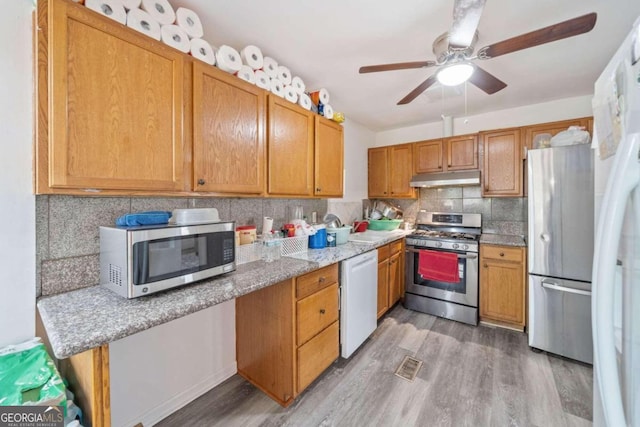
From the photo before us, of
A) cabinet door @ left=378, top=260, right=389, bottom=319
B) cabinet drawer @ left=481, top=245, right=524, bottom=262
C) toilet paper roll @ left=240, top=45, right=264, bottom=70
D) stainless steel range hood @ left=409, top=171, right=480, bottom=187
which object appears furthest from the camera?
stainless steel range hood @ left=409, top=171, right=480, bottom=187

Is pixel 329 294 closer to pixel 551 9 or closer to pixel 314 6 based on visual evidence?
pixel 314 6

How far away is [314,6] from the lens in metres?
1.46

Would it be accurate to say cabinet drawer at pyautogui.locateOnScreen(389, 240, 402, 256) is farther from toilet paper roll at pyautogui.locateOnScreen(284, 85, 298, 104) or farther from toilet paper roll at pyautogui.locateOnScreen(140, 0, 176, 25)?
toilet paper roll at pyautogui.locateOnScreen(140, 0, 176, 25)

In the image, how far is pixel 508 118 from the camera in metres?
3.08

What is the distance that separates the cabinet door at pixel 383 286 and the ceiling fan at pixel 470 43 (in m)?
1.65

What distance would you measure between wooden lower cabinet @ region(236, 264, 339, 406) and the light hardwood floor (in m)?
0.13

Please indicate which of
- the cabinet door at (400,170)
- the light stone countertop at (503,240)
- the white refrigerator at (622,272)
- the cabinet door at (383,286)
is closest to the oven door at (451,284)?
the light stone countertop at (503,240)

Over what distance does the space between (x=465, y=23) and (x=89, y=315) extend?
6.89ft

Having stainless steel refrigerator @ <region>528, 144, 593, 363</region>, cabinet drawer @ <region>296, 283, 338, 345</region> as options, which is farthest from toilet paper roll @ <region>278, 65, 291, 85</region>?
stainless steel refrigerator @ <region>528, 144, 593, 363</region>

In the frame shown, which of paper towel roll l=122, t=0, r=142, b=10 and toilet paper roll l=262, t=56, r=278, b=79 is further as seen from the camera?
toilet paper roll l=262, t=56, r=278, b=79

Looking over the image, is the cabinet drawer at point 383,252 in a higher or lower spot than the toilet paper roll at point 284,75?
lower

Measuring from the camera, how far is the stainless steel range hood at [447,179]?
117 inches

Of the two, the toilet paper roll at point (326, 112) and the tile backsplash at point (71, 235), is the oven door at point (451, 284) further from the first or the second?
the tile backsplash at point (71, 235)

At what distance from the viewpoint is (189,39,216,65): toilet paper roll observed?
142cm
